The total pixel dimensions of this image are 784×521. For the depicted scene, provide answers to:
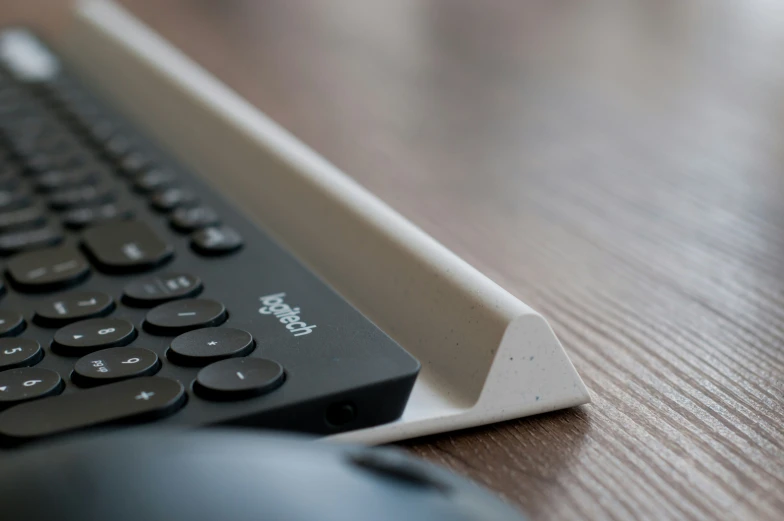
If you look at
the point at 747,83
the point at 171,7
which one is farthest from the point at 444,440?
the point at 171,7

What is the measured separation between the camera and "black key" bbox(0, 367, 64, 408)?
8.7 inches

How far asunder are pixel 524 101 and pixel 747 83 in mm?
180

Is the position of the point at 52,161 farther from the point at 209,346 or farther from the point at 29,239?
the point at 209,346

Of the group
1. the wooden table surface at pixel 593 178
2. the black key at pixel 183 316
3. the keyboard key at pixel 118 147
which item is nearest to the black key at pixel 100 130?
the keyboard key at pixel 118 147

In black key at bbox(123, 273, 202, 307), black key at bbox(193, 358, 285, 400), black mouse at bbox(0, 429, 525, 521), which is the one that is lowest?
black key at bbox(123, 273, 202, 307)

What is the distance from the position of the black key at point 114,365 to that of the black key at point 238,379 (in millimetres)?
17

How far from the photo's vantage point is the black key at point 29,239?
33 cm

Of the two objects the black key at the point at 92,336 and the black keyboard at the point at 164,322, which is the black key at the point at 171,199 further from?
the black key at the point at 92,336

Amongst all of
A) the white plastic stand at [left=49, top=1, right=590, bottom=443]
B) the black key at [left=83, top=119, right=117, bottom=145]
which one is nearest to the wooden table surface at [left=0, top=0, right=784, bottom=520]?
the white plastic stand at [left=49, top=1, right=590, bottom=443]

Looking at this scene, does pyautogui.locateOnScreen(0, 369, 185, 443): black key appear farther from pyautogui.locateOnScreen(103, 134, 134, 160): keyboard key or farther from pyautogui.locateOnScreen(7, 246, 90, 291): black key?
pyautogui.locateOnScreen(103, 134, 134, 160): keyboard key

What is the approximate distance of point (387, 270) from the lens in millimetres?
303

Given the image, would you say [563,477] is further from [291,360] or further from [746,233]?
[746,233]

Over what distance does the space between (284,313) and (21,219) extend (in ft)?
0.48

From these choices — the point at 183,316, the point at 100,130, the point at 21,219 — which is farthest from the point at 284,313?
the point at 100,130
